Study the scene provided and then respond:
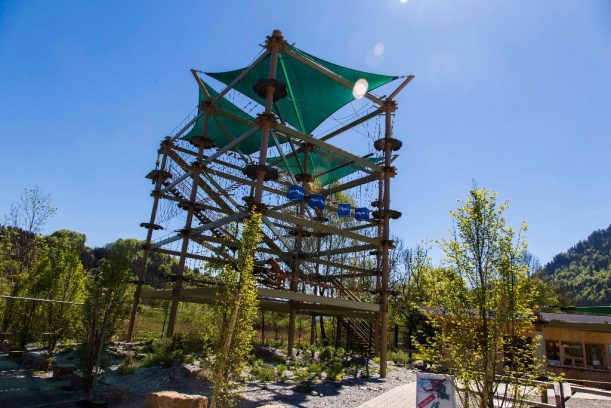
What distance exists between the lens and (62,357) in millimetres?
18531

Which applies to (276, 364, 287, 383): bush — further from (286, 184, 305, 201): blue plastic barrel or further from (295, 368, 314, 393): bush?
(286, 184, 305, 201): blue plastic barrel

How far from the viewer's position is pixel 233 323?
8570mm

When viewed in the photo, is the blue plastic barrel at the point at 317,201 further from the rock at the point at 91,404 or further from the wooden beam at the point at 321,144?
the rock at the point at 91,404

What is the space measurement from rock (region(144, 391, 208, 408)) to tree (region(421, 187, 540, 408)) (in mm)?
4924

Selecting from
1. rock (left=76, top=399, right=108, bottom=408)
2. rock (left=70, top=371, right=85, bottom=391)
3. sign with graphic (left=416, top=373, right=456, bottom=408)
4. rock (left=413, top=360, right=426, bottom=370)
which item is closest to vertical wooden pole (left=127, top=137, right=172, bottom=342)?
rock (left=70, top=371, right=85, bottom=391)

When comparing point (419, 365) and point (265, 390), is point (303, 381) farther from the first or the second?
point (419, 365)

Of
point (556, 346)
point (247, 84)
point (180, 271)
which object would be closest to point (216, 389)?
point (180, 271)

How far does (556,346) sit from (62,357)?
2974 cm

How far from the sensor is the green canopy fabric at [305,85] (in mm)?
22422

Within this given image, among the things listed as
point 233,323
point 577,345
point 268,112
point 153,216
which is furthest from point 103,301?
point 577,345

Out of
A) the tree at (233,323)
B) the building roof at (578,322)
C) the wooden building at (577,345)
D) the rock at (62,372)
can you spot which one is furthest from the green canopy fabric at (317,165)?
the tree at (233,323)

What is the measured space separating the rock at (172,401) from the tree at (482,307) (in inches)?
194

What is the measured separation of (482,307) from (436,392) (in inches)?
85.0

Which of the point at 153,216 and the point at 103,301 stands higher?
the point at 153,216
